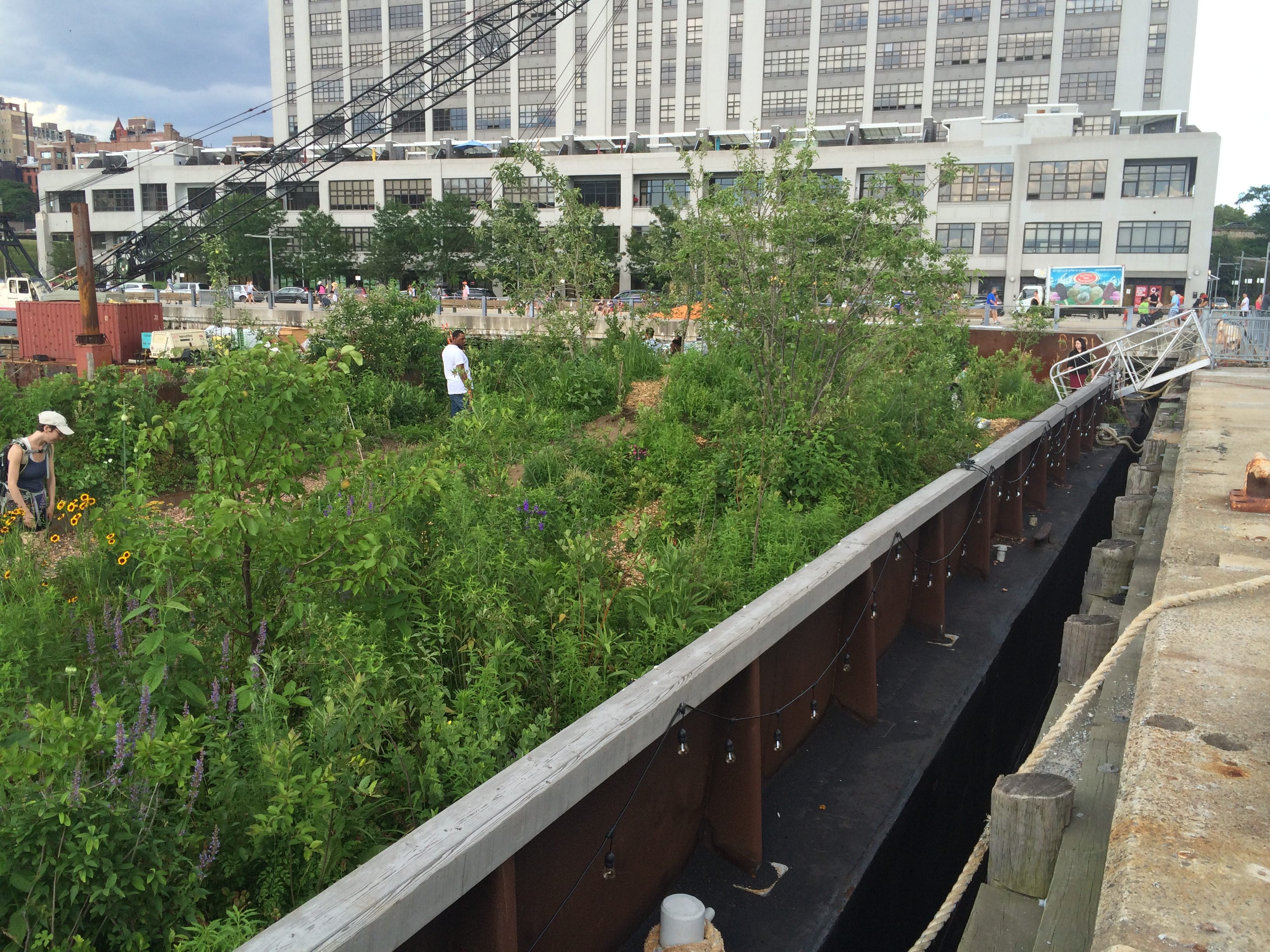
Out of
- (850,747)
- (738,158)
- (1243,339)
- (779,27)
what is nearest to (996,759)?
(850,747)

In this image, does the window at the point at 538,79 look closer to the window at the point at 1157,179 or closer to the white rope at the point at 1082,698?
the window at the point at 1157,179

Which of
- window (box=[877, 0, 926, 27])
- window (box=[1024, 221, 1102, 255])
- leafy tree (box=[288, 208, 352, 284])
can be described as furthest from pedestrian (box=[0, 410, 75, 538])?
window (box=[877, 0, 926, 27])

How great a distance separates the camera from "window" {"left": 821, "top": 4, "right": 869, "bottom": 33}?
3201 inches

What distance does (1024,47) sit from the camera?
3083 inches

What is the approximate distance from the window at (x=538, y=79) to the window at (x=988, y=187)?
40.9 m

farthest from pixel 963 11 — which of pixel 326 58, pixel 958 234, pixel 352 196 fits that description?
pixel 326 58

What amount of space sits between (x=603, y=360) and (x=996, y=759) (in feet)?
31.0

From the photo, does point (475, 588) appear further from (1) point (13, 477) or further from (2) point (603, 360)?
(2) point (603, 360)

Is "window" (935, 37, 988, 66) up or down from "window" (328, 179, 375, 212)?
up

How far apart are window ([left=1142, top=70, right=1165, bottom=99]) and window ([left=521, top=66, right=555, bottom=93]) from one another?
5077 centimetres

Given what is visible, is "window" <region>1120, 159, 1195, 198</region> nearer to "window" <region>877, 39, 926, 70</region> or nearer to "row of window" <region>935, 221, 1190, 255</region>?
"row of window" <region>935, 221, 1190, 255</region>

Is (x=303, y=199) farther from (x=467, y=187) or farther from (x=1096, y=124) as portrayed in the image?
(x=1096, y=124)

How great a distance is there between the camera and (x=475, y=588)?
17.6ft

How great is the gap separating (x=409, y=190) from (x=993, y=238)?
46.7 metres
